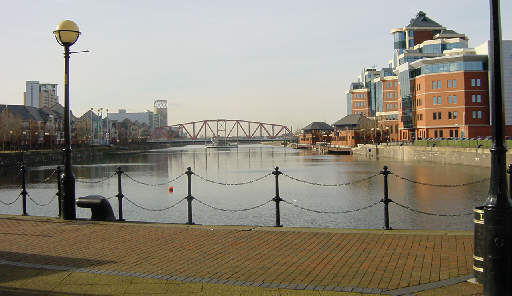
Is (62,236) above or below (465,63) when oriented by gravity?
below

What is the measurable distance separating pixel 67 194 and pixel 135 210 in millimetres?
14068

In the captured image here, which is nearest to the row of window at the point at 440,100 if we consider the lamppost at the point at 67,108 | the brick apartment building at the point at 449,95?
the brick apartment building at the point at 449,95

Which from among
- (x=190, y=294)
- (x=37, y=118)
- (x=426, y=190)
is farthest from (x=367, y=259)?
(x=37, y=118)

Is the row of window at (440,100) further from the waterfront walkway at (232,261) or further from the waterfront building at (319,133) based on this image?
the waterfront building at (319,133)

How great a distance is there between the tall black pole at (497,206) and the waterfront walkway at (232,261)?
0.54m

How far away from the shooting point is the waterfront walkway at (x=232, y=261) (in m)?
7.03

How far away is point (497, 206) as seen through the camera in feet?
20.8

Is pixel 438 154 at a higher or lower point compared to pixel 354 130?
lower

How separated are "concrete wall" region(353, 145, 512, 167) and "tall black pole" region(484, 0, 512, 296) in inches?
1741

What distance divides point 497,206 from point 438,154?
65.3 meters

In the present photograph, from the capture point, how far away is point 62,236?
37.2ft

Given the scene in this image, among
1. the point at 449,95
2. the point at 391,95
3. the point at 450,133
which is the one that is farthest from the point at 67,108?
the point at 391,95

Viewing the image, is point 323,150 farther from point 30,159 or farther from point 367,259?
point 367,259

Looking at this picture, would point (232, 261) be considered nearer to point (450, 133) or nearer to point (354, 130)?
point (450, 133)
